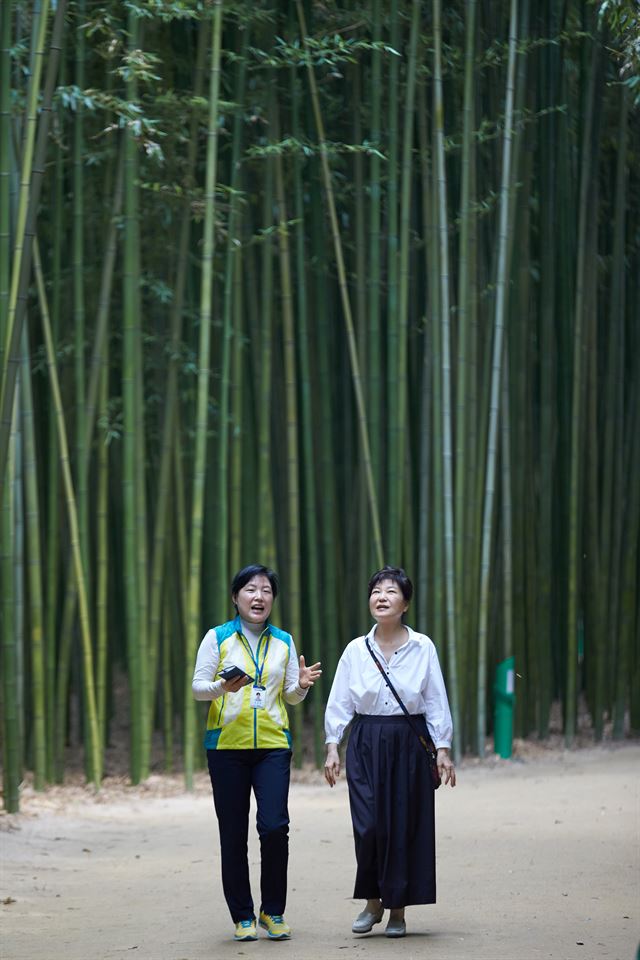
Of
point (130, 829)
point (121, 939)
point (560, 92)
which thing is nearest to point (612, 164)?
point (560, 92)

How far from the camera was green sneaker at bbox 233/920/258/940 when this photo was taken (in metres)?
3.36

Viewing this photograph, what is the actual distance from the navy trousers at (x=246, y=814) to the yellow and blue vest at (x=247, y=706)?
0.10 ft

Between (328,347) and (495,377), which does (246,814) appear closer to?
(495,377)

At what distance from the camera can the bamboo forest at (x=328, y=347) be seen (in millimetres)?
6066

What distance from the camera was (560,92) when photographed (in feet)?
22.9

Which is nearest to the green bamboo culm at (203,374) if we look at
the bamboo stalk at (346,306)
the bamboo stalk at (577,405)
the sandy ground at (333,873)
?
the sandy ground at (333,873)

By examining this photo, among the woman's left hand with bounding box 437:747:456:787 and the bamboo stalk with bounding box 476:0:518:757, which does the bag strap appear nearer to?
the woman's left hand with bounding box 437:747:456:787

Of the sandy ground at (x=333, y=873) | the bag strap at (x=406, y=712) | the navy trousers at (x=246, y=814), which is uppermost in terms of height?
the bag strap at (x=406, y=712)

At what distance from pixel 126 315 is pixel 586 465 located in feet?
8.23

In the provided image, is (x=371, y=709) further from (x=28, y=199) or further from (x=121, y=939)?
(x=28, y=199)

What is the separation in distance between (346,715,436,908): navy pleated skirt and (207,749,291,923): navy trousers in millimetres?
168

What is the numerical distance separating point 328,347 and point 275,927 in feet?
12.7

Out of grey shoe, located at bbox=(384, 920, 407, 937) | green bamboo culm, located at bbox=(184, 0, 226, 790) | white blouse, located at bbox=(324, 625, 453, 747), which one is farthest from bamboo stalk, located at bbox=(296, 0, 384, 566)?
grey shoe, located at bbox=(384, 920, 407, 937)

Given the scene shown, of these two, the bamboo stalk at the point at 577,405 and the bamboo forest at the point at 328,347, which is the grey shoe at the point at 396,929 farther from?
the bamboo stalk at the point at 577,405
